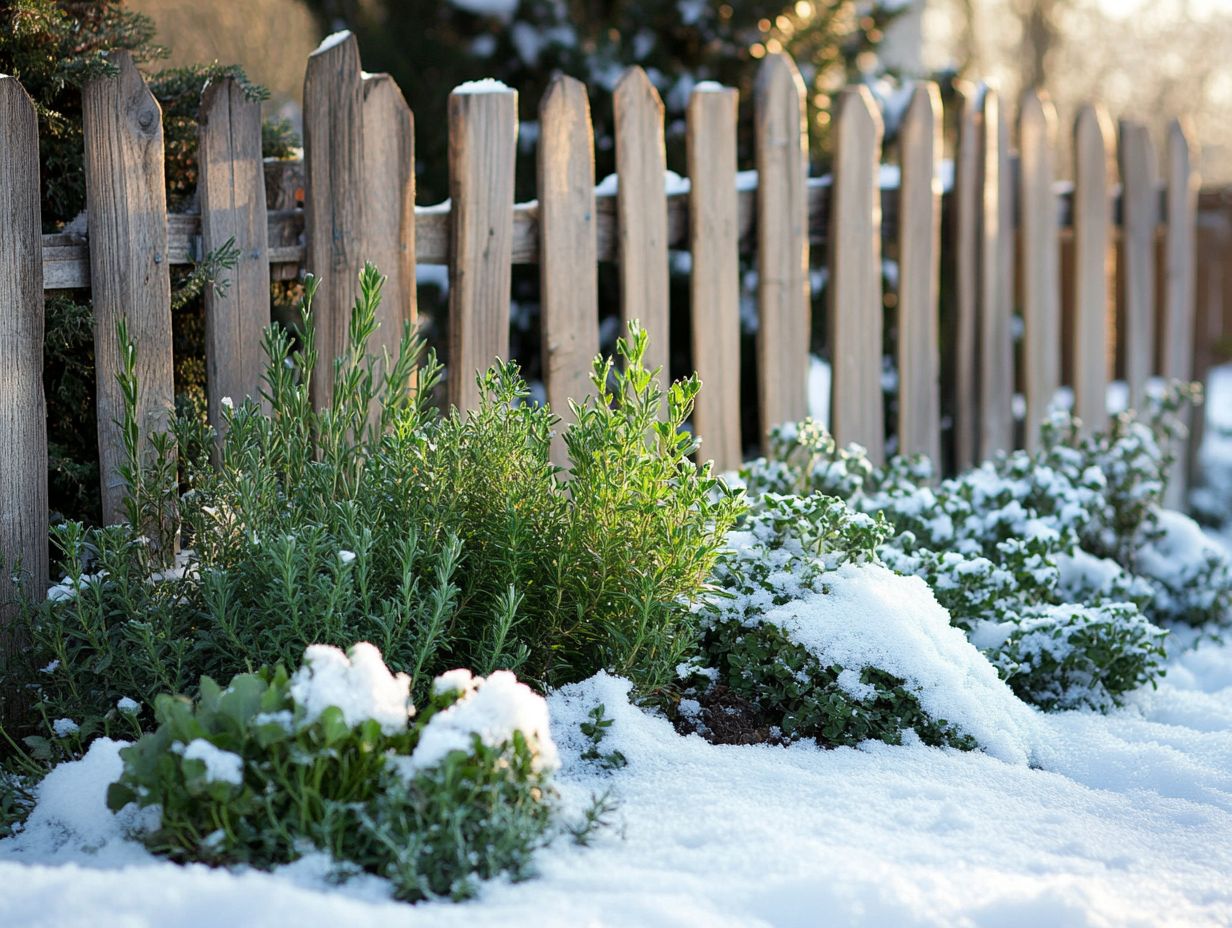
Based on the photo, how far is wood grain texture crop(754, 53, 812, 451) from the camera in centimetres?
409

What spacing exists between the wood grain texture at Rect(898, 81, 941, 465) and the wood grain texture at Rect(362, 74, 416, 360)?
209cm

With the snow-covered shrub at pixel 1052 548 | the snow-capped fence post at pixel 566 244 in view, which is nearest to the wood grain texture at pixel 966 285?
the snow-covered shrub at pixel 1052 548

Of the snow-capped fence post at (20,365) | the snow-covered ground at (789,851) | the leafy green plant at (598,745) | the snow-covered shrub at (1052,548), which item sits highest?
the snow-capped fence post at (20,365)

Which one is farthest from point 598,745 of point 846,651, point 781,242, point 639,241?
point 781,242

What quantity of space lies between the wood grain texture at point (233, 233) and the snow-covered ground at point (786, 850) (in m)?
1.13

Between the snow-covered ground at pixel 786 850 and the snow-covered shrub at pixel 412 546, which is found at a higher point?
the snow-covered shrub at pixel 412 546

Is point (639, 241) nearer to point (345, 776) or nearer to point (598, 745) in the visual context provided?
point (598, 745)

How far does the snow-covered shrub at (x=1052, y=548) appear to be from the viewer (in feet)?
9.96

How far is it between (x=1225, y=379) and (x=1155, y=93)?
9002mm

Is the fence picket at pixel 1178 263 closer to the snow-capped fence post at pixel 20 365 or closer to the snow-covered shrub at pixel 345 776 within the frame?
the snow-covered shrub at pixel 345 776

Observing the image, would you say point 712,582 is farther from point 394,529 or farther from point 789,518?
point 394,529

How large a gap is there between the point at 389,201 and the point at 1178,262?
434cm

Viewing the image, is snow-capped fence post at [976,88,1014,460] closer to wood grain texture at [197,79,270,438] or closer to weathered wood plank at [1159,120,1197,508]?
weathered wood plank at [1159,120,1197,508]

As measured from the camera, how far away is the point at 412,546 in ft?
7.01
